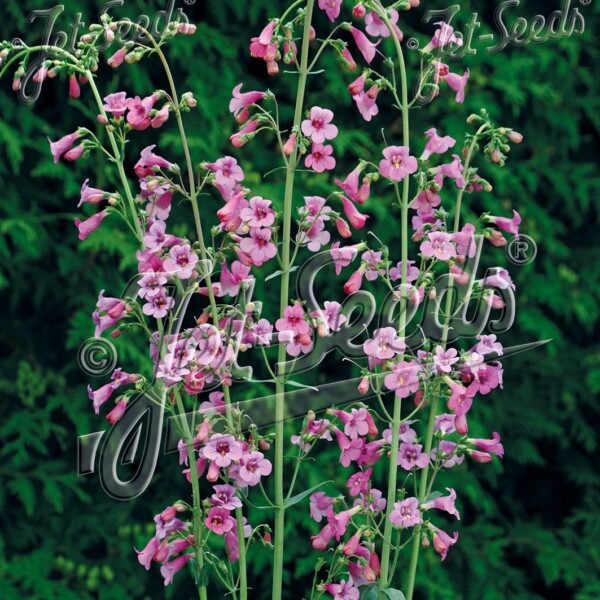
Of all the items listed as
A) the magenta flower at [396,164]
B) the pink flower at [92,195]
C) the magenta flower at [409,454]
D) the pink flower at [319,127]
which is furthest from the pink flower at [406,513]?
the pink flower at [92,195]

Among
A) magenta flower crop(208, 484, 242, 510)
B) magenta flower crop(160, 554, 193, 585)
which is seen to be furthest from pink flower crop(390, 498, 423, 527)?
magenta flower crop(160, 554, 193, 585)

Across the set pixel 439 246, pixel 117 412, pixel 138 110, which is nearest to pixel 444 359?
pixel 439 246

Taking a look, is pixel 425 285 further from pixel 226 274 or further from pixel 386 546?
pixel 386 546

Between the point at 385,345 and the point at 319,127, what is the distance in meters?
0.52

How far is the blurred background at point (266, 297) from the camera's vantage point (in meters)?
4.05

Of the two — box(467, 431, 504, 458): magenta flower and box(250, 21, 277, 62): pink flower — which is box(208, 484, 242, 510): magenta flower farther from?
box(250, 21, 277, 62): pink flower

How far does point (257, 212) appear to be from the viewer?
2.30 m

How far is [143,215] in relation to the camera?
7.86 ft

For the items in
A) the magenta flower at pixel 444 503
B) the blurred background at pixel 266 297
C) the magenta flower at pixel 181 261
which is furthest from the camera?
the blurred background at pixel 266 297

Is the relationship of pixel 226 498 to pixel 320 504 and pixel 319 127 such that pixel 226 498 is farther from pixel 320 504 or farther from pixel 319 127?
pixel 319 127

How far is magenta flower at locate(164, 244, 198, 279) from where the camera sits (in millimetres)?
2236

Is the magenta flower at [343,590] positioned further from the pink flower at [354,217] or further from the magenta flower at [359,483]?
the pink flower at [354,217]

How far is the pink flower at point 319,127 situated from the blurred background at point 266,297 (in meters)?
1.60

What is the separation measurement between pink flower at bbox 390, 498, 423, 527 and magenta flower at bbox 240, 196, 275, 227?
2.35 feet
